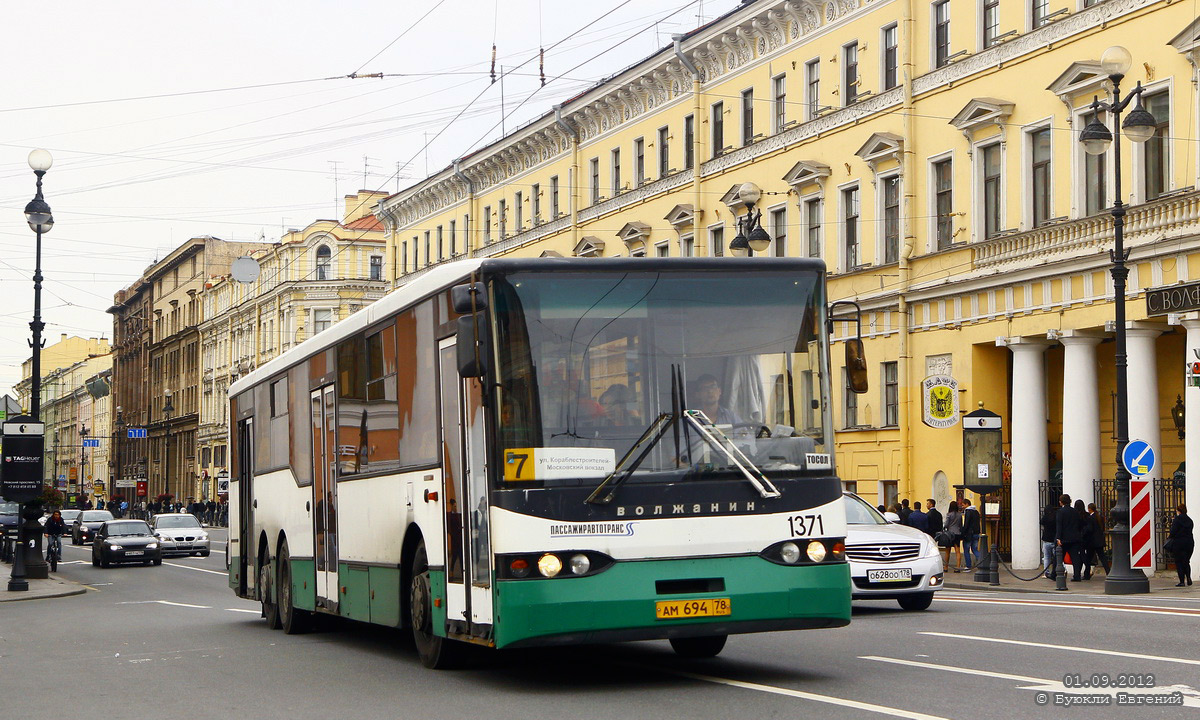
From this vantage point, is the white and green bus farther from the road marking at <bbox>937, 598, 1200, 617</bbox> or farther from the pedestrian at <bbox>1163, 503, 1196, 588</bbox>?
the pedestrian at <bbox>1163, 503, 1196, 588</bbox>

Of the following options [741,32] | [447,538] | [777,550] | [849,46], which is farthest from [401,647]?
[741,32]

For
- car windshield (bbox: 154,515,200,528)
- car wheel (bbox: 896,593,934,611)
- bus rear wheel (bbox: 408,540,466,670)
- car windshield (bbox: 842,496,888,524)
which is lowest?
car windshield (bbox: 154,515,200,528)

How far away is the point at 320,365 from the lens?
16.5 meters

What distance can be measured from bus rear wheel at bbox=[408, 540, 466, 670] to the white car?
24.5 feet

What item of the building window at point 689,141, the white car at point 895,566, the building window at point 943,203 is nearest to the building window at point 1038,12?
the building window at point 943,203

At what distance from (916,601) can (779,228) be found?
23.4 m

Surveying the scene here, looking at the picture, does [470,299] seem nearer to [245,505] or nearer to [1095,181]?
[245,505]

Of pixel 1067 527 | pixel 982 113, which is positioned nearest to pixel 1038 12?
pixel 982 113

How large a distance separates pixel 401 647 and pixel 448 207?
4977cm

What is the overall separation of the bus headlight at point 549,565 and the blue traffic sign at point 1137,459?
622 inches

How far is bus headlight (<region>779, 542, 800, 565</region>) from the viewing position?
1134 cm

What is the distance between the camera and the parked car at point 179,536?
52.0m

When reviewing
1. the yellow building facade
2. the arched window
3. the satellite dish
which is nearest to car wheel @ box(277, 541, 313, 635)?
the yellow building facade

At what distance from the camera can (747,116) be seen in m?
43.3
